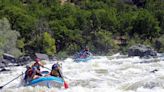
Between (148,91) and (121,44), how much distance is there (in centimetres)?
4415

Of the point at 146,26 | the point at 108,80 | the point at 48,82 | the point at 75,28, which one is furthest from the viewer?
the point at 146,26

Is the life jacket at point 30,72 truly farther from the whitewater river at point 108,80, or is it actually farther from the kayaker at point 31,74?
the whitewater river at point 108,80

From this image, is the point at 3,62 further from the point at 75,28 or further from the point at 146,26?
the point at 146,26

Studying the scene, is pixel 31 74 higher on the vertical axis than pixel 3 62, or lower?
higher

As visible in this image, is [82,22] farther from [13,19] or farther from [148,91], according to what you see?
[148,91]

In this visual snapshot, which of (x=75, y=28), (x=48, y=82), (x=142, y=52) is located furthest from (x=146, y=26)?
(x=48, y=82)

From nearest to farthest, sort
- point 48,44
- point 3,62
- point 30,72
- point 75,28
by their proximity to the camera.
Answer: point 30,72 → point 3,62 → point 48,44 → point 75,28

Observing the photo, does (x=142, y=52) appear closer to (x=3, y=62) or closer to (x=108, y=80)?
(x=3, y=62)

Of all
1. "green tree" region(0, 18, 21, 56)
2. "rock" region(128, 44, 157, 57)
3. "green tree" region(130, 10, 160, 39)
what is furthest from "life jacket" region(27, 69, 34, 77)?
"green tree" region(130, 10, 160, 39)

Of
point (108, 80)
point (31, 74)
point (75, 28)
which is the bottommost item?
point (75, 28)

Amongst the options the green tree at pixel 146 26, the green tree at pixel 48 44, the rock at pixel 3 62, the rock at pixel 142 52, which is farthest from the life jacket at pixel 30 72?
the green tree at pixel 146 26

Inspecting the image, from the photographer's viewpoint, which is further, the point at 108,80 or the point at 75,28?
the point at 75,28

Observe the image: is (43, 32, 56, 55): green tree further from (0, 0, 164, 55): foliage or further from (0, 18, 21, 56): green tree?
(0, 18, 21, 56): green tree

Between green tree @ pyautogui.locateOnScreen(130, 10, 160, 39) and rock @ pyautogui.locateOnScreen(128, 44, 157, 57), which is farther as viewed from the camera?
green tree @ pyautogui.locateOnScreen(130, 10, 160, 39)
